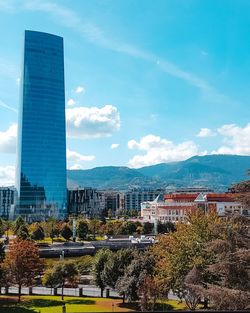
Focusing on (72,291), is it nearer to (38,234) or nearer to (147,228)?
(38,234)

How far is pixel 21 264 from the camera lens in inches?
1751

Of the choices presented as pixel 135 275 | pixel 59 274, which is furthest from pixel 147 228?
pixel 135 275

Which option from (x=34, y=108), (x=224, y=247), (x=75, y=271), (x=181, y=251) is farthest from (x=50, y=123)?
(x=224, y=247)

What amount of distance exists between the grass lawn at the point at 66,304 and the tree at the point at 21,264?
172 centimetres

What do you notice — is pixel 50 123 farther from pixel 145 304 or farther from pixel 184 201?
pixel 145 304

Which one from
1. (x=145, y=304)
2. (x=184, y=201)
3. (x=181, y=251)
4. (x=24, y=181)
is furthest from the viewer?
(x=24, y=181)

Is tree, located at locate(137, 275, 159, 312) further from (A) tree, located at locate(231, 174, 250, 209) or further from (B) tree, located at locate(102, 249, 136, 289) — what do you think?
(A) tree, located at locate(231, 174, 250, 209)

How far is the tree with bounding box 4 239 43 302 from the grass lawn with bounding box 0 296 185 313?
1.72 m

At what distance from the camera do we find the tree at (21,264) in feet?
146

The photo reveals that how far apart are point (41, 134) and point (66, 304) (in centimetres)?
13516

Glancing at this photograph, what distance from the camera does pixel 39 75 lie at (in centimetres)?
17712

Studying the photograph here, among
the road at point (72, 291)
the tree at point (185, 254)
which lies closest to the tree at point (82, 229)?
the road at point (72, 291)

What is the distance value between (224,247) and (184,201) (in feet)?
384

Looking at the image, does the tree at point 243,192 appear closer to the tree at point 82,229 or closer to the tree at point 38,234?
the tree at point 38,234
